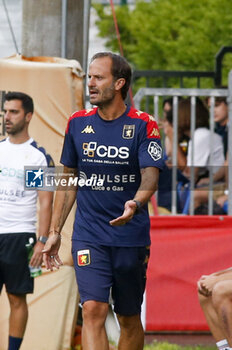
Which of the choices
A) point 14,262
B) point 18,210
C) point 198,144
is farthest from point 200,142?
point 14,262

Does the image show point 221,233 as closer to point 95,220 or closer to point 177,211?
point 177,211

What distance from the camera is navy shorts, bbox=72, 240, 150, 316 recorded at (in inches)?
247

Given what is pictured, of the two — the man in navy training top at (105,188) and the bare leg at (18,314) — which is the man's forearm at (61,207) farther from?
the bare leg at (18,314)

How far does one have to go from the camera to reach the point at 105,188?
623 centimetres

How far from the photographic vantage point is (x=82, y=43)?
8398 mm

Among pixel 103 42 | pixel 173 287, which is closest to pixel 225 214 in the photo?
pixel 173 287

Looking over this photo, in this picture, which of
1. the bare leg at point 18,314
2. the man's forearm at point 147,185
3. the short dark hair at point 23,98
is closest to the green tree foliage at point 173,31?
the short dark hair at point 23,98

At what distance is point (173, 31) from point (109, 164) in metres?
21.5

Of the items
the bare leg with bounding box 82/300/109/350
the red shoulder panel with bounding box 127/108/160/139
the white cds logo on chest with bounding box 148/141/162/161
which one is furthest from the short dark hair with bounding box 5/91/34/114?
the bare leg with bounding box 82/300/109/350

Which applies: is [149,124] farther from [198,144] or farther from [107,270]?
[198,144]

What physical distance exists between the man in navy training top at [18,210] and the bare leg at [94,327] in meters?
1.49

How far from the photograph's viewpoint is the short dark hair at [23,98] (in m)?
7.77

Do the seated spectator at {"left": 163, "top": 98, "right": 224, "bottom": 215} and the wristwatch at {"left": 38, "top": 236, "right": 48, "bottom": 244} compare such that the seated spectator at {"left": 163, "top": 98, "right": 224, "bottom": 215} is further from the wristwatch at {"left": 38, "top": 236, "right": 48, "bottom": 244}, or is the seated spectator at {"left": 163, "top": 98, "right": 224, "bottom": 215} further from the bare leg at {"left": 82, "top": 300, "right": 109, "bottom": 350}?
the bare leg at {"left": 82, "top": 300, "right": 109, "bottom": 350}

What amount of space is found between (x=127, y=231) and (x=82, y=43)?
104 inches
